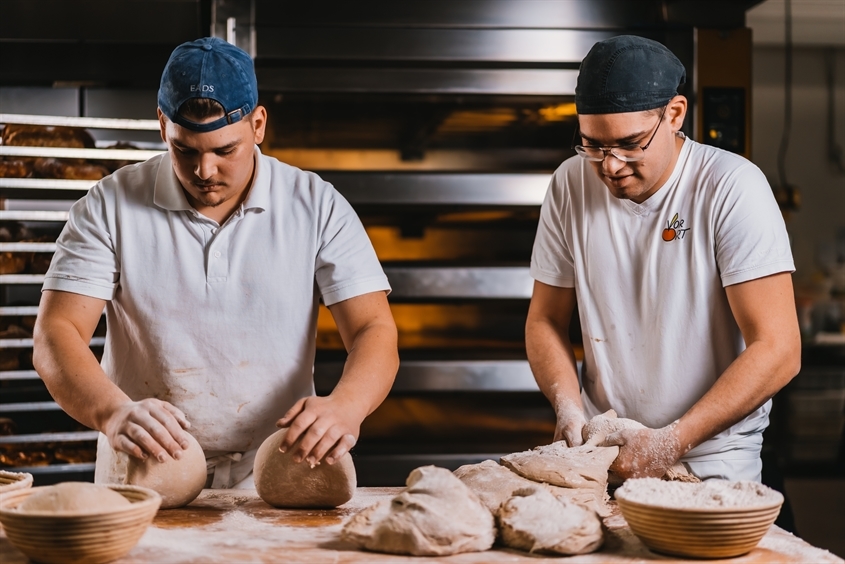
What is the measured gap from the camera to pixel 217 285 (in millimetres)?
1854

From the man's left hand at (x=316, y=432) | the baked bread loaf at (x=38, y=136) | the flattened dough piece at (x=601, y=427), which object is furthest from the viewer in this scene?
the baked bread loaf at (x=38, y=136)

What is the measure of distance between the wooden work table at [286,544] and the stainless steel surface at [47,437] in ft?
3.92

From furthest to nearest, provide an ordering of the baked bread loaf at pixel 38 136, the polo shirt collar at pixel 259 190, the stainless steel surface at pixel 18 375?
the baked bread loaf at pixel 38 136
the stainless steel surface at pixel 18 375
the polo shirt collar at pixel 259 190

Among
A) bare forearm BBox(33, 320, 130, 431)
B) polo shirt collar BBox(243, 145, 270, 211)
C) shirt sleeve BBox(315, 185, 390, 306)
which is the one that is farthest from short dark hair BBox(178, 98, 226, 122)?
bare forearm BBox(33, 320, 130, 431)

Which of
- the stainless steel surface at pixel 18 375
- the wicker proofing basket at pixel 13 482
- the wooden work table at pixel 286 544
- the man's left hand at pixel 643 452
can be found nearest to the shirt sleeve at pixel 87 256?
the wicker proofing basket at pixel 13 482

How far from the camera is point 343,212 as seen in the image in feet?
6.43

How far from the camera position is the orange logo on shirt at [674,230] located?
1.82 m

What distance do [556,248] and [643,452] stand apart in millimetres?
575

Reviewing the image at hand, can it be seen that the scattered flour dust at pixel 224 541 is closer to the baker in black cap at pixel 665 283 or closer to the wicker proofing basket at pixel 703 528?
the wicker proofing basket at pixel 703 528

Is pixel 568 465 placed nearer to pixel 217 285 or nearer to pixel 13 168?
pixel 217 285

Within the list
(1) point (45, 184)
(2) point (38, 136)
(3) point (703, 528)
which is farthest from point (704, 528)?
(2) point (38, 136)

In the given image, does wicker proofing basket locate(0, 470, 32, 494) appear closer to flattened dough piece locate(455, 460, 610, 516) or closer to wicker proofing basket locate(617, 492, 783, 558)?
flattened dough piece locate(455, 460, 610, 516)

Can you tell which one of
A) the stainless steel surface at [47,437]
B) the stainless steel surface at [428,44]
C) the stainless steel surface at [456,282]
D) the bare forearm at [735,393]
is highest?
the stainless steel surface at [428,44]

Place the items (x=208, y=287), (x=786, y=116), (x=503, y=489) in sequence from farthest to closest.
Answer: (x=786, y=116) < (x=208, y=287) < (x=503, y=489)
